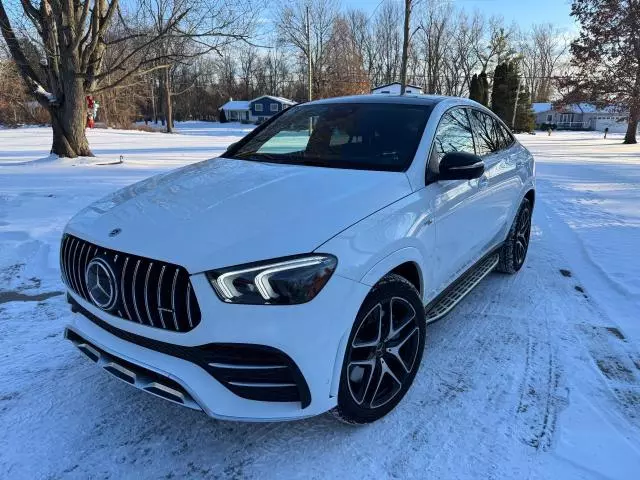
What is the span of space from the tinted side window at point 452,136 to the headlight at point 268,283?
1406mm

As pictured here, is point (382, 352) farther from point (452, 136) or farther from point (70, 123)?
point (70, 123)

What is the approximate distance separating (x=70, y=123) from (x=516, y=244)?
514 inches

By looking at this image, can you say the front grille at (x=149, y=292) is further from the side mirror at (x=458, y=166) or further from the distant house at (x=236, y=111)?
the distant house at (x=236, y=111)

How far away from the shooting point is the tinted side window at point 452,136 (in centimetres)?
317

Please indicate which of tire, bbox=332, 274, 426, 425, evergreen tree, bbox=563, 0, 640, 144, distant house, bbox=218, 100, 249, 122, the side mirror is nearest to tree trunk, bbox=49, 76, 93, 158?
the side mirror

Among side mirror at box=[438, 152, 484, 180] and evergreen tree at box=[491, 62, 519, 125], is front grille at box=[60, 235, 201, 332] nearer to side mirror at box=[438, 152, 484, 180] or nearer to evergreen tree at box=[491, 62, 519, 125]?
side mirror at box=[438, 152, 484, 180]

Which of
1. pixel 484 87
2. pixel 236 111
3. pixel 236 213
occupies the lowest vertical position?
pixel 236 213

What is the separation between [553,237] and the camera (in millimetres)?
6617

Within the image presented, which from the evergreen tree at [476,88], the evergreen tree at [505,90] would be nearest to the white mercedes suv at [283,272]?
the evergreen tree at [505,90]

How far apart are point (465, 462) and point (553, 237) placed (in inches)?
201

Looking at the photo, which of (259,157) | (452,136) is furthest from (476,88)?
(259,157)

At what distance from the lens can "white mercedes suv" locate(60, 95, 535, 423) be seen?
2.02 metres

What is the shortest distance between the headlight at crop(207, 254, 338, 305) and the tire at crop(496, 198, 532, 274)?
3.18m

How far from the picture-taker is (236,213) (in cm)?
235
